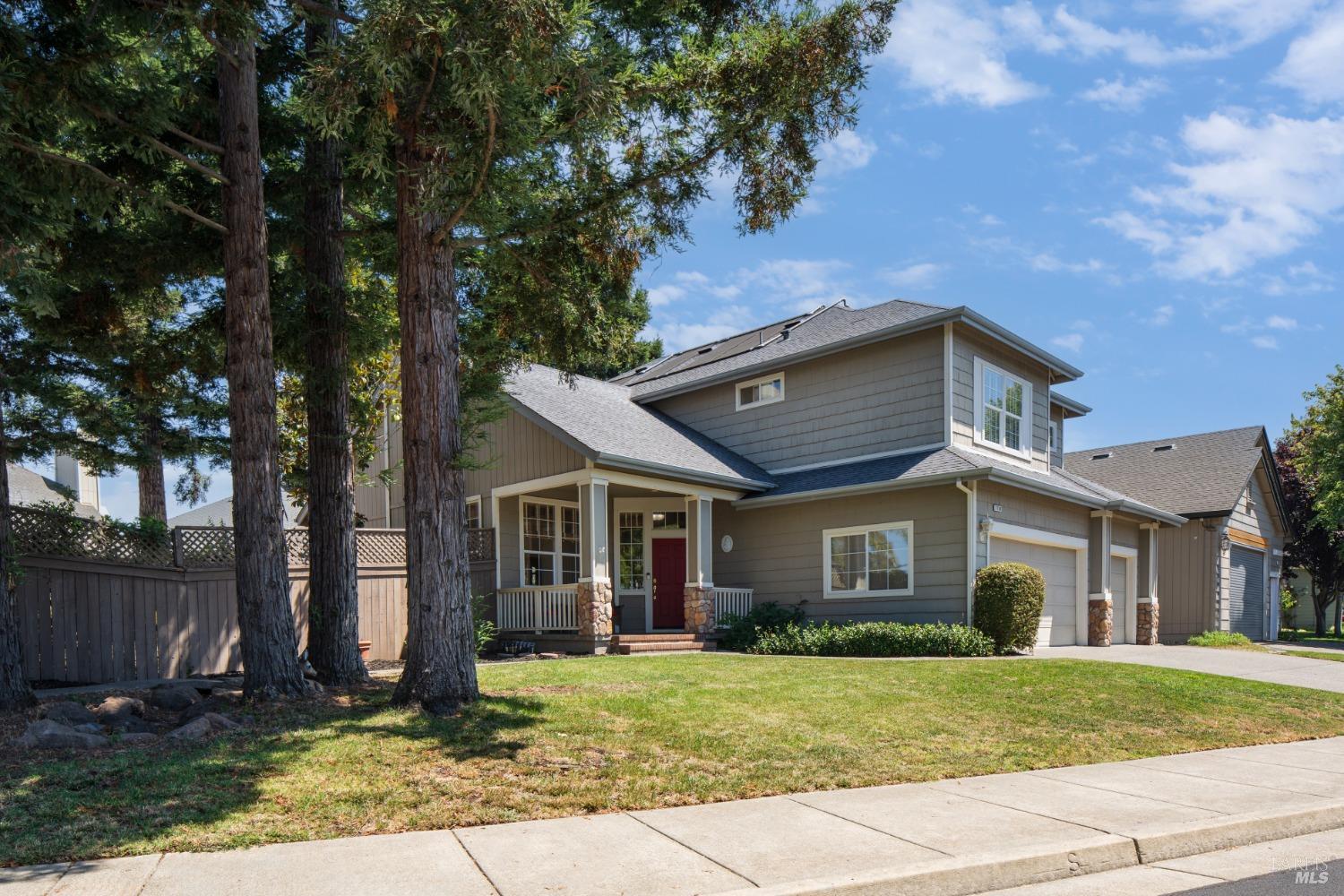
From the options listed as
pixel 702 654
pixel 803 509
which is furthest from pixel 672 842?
pixel 803 509

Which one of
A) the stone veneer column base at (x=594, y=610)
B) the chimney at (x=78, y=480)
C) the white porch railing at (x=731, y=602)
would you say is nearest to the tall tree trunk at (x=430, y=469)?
the stone veneer column base at (x=594, y=610)

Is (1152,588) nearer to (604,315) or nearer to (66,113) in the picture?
(604,315)

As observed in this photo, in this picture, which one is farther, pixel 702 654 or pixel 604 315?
pixel 702 654

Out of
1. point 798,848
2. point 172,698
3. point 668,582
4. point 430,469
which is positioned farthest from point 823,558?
point 798,848

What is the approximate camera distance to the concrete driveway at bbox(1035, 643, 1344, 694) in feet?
42.1

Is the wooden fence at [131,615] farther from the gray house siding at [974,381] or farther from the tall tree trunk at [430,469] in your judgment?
the gray house siding at [974,381]

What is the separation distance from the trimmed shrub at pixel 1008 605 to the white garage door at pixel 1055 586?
67.1 inches

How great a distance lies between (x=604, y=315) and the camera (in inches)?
434

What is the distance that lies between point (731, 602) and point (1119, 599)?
30.2ft

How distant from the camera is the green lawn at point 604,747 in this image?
5.19m

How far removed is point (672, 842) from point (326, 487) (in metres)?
6.88

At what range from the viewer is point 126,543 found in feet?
42.0

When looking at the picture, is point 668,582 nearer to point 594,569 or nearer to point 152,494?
point 594,569

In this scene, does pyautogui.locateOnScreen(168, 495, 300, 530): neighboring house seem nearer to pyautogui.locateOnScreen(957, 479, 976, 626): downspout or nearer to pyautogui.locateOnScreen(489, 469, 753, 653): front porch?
pyautogui.locateOnScreen(489, 469, 753, 653): front porch
